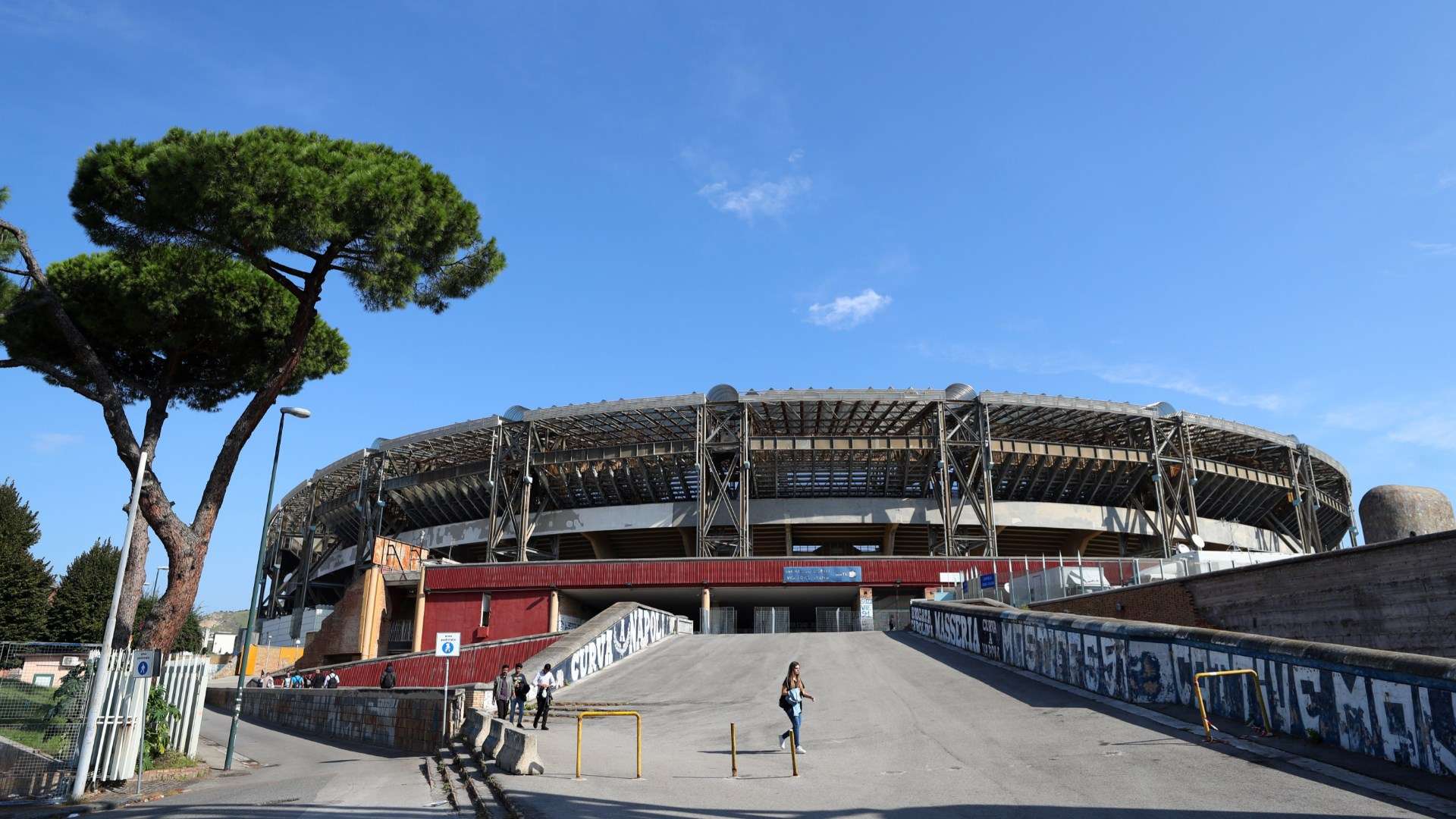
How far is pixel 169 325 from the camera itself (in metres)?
20.3

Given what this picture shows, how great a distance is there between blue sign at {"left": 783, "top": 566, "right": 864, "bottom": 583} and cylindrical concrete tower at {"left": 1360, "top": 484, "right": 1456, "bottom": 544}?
20802 millimetres

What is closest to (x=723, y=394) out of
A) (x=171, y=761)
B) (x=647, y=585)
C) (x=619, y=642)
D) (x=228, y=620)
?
(x=647, y=585)

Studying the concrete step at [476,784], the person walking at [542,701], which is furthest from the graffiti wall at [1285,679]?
the person walking at [542,701]

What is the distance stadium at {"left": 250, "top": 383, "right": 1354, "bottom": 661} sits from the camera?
3969 centimetres

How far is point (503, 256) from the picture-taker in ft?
71.6

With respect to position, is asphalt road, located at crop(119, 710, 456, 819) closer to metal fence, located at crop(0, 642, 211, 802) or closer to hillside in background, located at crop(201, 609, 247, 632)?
metal fence, located at crop(0, 642, 211, 802)

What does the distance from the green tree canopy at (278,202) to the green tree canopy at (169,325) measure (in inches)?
40.1

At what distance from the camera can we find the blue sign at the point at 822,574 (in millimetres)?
39125

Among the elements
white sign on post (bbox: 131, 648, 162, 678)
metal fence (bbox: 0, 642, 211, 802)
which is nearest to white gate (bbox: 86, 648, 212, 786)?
metal fence (bbox: 0, 642, 211, 802)

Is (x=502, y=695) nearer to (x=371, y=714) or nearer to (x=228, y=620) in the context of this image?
(x=371, y=714)

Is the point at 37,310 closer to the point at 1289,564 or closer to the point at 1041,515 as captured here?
the point at 1289,564

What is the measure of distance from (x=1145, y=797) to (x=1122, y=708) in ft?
17.7

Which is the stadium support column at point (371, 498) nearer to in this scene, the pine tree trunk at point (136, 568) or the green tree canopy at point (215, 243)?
the green tree canopy at point (215, 243)

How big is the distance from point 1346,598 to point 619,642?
19.2 metres
